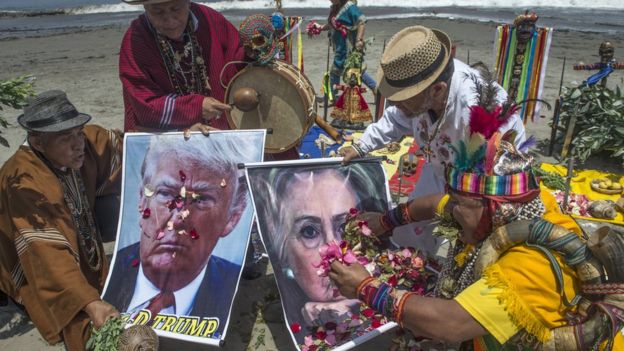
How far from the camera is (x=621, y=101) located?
18.6 ft

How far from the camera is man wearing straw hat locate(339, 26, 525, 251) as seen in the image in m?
2.47

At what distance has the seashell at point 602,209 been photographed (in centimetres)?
444

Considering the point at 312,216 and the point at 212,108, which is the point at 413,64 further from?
the point at 212,108

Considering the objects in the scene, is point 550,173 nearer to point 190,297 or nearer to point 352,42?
point 352,42

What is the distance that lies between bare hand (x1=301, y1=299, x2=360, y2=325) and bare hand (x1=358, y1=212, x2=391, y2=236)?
44cm

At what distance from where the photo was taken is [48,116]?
2.81m

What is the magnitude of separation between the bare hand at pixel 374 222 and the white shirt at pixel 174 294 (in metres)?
1.10

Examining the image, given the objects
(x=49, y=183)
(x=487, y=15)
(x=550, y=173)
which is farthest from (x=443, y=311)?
(x=487, y=15)

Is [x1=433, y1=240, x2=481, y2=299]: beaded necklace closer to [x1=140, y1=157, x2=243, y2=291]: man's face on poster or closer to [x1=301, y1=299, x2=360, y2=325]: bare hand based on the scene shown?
[x1=301, y1=299, x2=360, y2=325]: bare hand

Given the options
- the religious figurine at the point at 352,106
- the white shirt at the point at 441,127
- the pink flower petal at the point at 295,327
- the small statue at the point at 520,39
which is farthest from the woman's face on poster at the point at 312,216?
the small statue at the point at 520,39

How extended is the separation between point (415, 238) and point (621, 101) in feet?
13.4

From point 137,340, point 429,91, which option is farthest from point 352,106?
point 137,340

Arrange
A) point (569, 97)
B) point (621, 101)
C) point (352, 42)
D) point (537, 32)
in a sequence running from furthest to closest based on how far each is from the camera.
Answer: point (352, 42), point (537, 32), point (569, 97), point (621, 101)

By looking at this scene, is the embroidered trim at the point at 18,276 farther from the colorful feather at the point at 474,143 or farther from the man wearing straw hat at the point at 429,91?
the colorful feather at the point at 474,143
